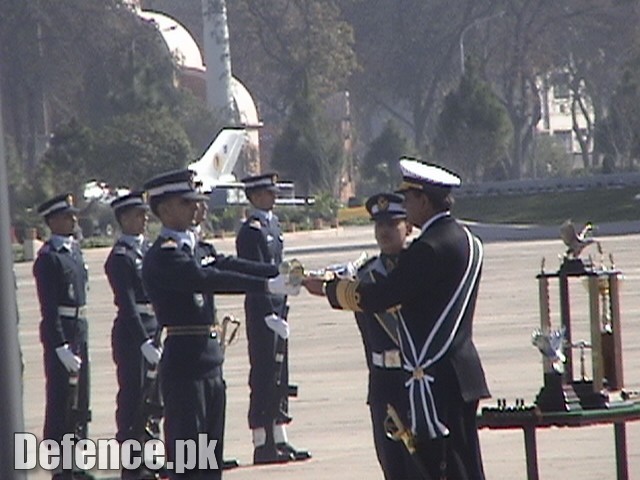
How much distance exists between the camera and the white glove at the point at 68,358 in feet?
32.1

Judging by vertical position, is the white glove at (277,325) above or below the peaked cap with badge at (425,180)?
below

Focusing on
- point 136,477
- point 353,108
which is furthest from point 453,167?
point 136,477

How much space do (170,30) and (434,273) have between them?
2951 inches

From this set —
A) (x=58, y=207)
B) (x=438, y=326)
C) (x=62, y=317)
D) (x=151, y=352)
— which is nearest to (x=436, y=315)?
(x=438, y=326)

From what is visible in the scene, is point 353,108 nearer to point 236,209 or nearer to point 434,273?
point 236,209

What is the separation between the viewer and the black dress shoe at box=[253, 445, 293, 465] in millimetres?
10383

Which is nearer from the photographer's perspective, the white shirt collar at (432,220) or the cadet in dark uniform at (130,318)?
the white shirt collar at (432,220)

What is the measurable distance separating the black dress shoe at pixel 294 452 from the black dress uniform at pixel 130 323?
894 millimetres

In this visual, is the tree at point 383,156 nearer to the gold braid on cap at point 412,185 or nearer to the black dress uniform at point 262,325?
the black dress uniform at point 262,325

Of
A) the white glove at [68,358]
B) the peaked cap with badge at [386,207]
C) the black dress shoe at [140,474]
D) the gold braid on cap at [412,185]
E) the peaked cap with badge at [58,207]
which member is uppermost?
the gold braid on cap at [412,185]

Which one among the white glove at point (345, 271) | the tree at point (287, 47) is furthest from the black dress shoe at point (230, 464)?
the tree at point (287, 47)

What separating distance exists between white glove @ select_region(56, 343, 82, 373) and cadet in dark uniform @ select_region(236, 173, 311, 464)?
1.13 m

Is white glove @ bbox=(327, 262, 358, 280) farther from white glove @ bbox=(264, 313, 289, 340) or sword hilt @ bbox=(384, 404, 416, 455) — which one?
white glove @ bbox=(264, 313, 289, 340)

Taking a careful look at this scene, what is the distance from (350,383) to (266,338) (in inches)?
153
